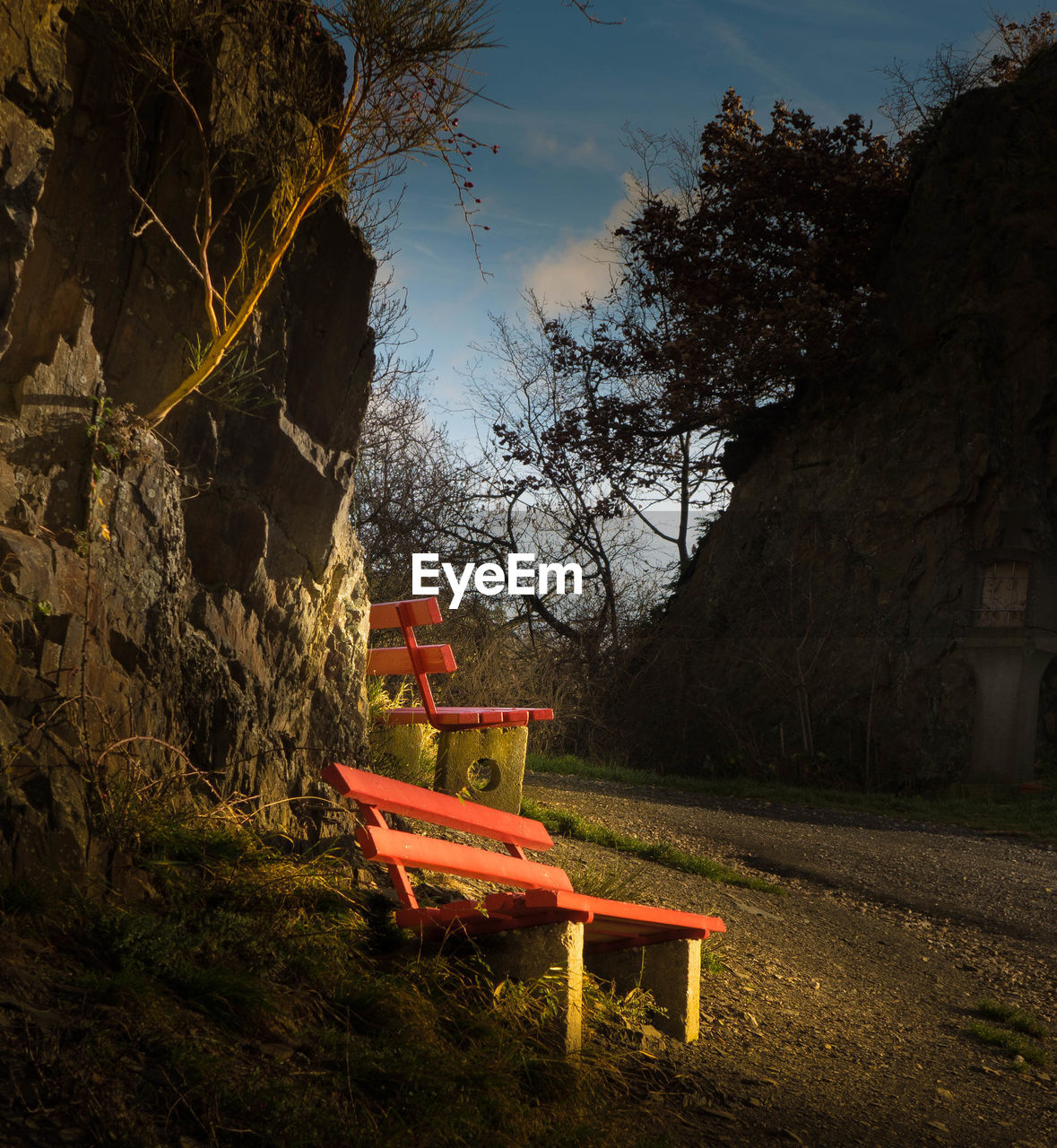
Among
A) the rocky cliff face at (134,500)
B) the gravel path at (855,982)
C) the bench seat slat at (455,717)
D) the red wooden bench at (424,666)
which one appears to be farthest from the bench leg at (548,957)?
the bench seat slat at (455,717)

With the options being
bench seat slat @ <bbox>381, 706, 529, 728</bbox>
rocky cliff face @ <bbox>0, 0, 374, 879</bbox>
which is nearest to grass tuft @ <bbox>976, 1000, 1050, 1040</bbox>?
rocky cliff face @ <bbox>0, 0, 374, 879</bbox>

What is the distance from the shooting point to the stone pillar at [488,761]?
23.1 ft

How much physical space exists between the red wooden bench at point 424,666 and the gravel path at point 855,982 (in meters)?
1.10

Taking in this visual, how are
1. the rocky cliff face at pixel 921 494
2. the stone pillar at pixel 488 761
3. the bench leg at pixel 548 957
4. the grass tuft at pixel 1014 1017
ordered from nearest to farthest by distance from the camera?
the bench leg at pixel 548 957 → the grass tuft at pixel 1014 1017 → the stone pillar at pixel 488 761 → the rocky cliff face at pixel 921 494

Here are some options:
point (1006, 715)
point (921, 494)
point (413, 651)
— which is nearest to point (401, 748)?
point (413, 651)

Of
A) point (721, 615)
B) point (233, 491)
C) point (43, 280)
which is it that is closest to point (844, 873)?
point (233, 491)

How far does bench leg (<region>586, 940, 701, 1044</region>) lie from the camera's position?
12.3ft

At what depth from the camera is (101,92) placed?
4066 millimetres

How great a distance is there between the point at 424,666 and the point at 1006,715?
934cm

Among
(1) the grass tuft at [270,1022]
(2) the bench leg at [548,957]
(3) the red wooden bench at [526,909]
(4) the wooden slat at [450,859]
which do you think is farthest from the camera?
(2) the bench leg at [548,957]

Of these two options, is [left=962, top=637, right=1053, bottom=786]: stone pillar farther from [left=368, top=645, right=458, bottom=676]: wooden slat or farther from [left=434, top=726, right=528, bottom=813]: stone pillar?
[left=368, top=645, right=458, bottom=676]: wooden slat

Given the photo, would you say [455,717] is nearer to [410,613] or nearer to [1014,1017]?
[410,613]

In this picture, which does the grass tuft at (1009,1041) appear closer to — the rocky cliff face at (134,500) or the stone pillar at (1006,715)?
the rocky cliff face at (134,500)

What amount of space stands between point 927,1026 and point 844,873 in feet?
9.10
